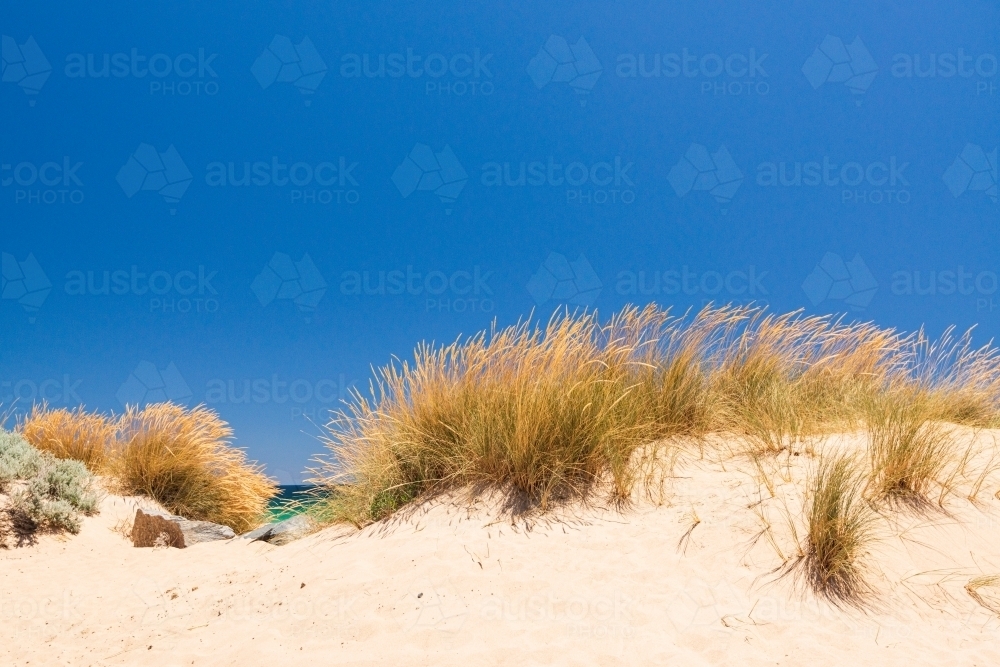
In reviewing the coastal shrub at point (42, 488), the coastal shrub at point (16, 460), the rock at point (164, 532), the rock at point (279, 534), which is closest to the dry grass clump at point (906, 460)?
the rock at point (279, 534)

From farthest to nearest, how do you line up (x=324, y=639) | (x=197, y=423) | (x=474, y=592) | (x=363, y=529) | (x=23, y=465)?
(x=197, y=423) < (x=23, y=465) < (x=363, y=529) < (x=474, y=592) < (x=324, y=639)

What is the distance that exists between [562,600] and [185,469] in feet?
23.8

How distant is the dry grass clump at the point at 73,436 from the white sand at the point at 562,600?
4798 millimetres

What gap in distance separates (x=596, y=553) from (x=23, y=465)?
7.41m

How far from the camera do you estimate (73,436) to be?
10.2 meters

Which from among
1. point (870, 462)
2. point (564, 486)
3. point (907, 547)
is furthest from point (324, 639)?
point (870, 462)

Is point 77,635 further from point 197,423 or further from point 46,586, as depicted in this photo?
point 197,423

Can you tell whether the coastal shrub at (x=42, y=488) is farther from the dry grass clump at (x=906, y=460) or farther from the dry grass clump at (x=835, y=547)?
the dry grass clump at (x=906, y=460)

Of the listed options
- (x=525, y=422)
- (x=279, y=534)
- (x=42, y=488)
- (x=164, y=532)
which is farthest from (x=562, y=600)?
(x=42, y=488)

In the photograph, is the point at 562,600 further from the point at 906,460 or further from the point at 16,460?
the point at 16,460

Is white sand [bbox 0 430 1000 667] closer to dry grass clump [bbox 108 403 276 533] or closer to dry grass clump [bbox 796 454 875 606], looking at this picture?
dry grass clump [bbox 796 454 875 606]

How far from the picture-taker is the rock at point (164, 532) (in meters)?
7.39

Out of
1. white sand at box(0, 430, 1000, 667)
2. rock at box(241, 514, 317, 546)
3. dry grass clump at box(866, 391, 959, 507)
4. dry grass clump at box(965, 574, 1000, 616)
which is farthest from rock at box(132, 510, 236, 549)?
dry grass clump at box(965, 574, 1000, 616)

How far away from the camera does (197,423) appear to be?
982cm
